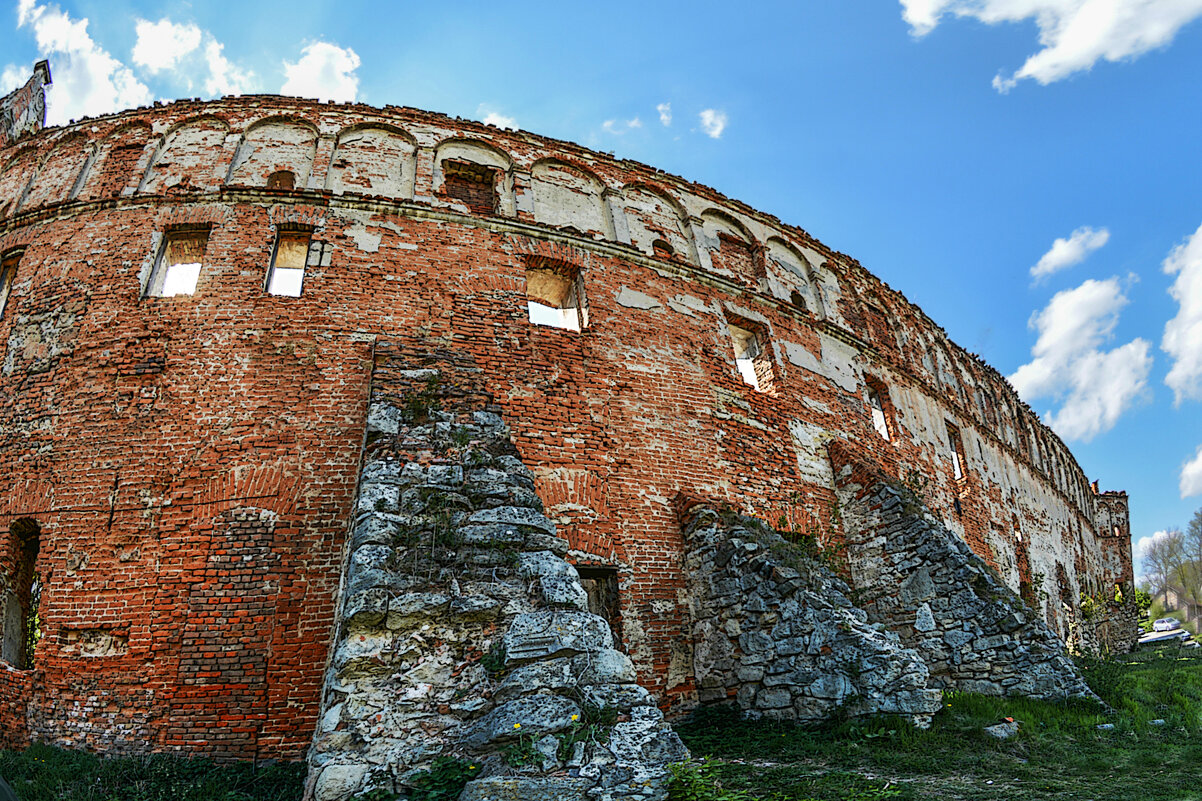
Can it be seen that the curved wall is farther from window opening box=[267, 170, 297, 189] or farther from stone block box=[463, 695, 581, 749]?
stone block box=[463, 695, 581, 749]

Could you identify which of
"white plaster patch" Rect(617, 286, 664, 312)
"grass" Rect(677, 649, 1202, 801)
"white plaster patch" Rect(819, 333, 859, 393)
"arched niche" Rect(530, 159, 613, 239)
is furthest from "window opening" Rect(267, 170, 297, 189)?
"white plaster patch" Rect(819, 333, 859, 393)

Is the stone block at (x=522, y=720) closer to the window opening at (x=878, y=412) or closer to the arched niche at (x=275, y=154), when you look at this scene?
the arched niche at (x=275, y=154)

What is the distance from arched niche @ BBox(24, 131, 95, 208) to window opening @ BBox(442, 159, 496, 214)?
5.96m

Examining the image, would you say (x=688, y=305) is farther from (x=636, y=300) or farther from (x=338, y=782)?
(x=338, y=782)

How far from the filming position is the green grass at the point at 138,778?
5605 millimetres

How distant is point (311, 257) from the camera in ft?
30.9

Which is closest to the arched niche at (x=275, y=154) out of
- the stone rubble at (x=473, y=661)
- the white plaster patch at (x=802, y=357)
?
the stone rubble at (x=473, y=661)

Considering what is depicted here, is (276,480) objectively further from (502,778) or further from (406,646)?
(502,778)

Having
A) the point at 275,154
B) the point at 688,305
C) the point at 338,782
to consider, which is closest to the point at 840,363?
the point at 688,305

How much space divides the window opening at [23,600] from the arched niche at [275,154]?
5483mm

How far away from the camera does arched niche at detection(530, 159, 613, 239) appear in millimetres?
11672

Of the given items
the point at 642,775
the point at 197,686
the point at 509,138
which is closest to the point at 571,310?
the point at 509,138

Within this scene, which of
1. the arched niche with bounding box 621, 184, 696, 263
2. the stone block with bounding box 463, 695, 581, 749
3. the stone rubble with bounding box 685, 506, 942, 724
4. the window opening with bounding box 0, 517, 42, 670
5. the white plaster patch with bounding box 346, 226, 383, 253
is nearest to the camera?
the stone block with bounding box 463, 695, 581, 749

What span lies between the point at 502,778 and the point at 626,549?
452 centimetres
